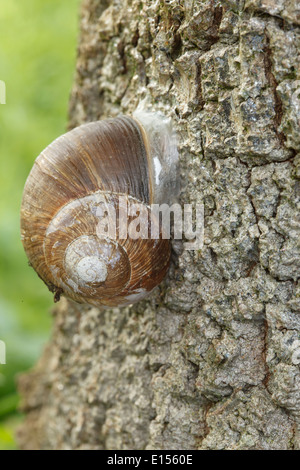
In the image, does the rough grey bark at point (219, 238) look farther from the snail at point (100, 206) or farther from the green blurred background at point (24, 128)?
the green blurred background at point (24, 128)

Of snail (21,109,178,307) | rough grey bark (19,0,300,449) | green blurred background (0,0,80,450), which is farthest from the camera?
green blurred background (0,0,80,450)

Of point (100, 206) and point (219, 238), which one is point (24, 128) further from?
point (219, 238)

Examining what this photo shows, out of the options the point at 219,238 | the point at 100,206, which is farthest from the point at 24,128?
the point at 219,238

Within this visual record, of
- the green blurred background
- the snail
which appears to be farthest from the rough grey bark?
the green blurred background

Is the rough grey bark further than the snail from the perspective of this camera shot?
No

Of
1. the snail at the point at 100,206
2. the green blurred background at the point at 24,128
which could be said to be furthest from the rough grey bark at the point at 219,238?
the green blurred background at the point at 24,128

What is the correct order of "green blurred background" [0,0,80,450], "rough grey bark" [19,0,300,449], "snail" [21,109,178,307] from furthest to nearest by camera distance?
"green blurred background" [0,0,80,450] < "snail" [21,109,178,307] < "rough grey bark" [19,0,300,449]

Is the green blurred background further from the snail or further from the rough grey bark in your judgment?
the snail
